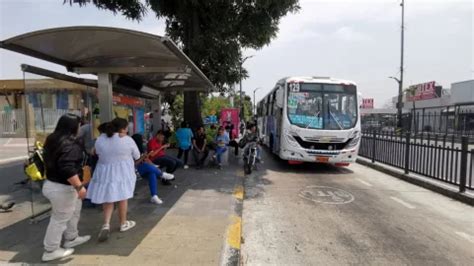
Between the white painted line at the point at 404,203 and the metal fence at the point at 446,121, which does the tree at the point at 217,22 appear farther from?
the metal fence at the point at 446,121

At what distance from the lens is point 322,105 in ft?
40.6

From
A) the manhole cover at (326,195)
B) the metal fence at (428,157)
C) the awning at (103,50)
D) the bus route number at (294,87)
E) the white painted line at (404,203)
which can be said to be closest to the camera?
the awning at (103,50)

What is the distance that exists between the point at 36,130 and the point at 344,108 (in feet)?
29.0

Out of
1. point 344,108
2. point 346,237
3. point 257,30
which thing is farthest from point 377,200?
point 257,30

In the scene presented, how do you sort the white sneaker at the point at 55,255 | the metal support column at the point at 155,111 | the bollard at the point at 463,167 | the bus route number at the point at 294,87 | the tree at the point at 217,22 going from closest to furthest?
the white sneaker at the point at 55,255 < the bollard at the point at 463,167 < the metal support column at the point at 155,111 < the bus route number at the point at 294,87 < the tree at the point at 217,22

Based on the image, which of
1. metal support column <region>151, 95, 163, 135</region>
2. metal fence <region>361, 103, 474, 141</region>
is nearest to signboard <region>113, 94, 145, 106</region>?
metal support column <region>151, 95, 163, 135</region>

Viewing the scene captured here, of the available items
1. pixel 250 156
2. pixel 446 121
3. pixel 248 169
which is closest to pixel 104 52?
pixel 250 156

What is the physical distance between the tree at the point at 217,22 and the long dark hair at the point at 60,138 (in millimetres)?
9945

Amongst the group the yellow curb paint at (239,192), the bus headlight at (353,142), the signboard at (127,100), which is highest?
the signboard at (127,100)

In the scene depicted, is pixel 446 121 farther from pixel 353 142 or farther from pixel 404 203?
pixel 404 203

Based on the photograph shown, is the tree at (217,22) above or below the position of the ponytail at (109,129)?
above

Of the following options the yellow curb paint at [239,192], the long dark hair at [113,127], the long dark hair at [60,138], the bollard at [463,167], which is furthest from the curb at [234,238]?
Answer: the bollard at [463,167]

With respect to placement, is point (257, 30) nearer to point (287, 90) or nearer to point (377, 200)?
point (287, 90)

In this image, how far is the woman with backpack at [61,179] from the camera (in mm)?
4328
